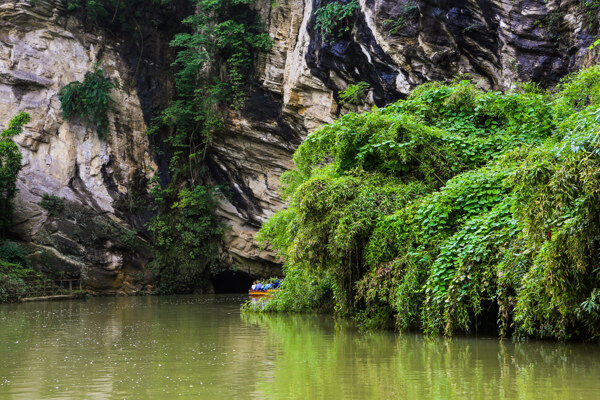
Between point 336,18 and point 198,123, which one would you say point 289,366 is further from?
point 198,123

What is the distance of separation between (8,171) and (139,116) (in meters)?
6.77

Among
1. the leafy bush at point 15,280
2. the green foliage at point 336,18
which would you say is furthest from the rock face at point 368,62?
the leafy bush at point 15,280

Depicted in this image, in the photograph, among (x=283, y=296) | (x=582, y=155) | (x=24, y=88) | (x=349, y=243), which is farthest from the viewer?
(x=24, y=88)

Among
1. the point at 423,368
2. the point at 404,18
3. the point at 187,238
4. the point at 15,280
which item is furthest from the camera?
the point at 187,238

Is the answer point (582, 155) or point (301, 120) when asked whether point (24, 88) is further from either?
point (582, 155)

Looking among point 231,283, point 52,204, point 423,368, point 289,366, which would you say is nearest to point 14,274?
point 52,204

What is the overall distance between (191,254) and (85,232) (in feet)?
15.8

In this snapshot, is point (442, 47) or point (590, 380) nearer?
point (590, 380)

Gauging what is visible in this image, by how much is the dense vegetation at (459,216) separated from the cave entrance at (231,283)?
55.3 ft

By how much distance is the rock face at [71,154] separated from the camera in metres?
24.7

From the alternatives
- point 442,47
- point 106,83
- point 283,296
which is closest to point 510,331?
point 283,296

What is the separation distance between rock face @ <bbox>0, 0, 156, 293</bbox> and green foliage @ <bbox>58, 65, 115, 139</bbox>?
1.59ft

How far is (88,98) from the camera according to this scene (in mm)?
26453

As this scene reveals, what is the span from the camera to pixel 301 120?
23922 millimetres
